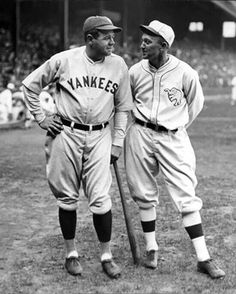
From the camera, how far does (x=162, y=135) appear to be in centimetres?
470

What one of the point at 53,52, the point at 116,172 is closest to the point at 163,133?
the point at 116,172

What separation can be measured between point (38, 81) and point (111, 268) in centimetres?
140

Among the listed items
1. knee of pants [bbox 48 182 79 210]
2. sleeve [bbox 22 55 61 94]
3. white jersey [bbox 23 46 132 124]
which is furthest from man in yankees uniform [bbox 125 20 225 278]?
sleeve [bbox 22 55 61 94]

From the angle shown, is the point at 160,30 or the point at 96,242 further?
the point at 96,242

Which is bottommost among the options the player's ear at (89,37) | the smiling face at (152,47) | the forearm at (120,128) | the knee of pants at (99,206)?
the knee of pants at (99,206)

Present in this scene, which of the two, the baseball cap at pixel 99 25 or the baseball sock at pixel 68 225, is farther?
the baseball sock at pixel 68 225

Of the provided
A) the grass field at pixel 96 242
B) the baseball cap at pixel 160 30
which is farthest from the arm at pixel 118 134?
the grass field at pixel 96 242

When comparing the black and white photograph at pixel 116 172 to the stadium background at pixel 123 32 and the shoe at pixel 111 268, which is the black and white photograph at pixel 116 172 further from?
the stadium background at pixel 123 32

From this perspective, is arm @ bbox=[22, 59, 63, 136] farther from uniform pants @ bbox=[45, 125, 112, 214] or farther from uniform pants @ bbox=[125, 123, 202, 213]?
uniform pants @ bbox=[125, 123, 202, 213]

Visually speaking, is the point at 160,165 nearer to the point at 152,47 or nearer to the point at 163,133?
the point at 163,133

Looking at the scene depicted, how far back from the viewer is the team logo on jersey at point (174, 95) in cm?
468

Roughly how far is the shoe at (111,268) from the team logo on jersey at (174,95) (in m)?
1.21

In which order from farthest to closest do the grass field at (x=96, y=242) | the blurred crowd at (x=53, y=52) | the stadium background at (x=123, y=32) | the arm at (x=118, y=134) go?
1. the stadium background at (x=123, y=32)
2. the blurred crowd at (x=53, y=52)
3. the arm at (x=118, y=134)
4. the grass field at (x=96, y=242)

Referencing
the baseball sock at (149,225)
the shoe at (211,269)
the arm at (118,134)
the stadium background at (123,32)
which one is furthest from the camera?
the stadium background at (123,32)
